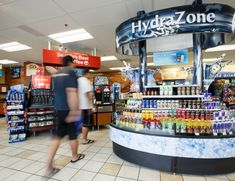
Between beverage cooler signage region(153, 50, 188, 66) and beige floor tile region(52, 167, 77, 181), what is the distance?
2985 millimetres

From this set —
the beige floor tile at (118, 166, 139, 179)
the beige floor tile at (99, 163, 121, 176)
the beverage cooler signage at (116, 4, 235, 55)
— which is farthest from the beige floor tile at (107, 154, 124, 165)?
the beverage cooler signage at (116, 4, 235, 55)

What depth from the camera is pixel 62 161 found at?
286 cm

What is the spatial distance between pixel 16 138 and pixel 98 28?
3.85 meters

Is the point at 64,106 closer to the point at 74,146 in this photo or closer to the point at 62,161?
the point at 74,146

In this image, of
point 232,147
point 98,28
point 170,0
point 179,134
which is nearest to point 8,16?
point 98,28

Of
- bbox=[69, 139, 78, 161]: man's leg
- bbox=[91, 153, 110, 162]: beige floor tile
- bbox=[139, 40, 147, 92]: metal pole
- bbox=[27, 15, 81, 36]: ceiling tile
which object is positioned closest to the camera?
bbox=[69, 139, 78, 161]: man's leg

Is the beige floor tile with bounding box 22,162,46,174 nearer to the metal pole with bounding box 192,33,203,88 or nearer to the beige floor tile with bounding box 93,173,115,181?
the beige floor tile with bounding box 93,173,115,181

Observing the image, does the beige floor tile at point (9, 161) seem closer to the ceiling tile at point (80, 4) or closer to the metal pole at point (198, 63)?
the ceiling tile at point (80, 4)

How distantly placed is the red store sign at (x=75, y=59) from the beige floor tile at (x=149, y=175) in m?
4.05

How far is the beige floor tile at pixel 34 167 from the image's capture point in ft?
8.27

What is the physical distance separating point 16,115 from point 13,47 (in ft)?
10.6

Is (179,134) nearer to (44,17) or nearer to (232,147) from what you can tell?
(232,147)

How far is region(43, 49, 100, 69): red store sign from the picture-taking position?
473 centimetres

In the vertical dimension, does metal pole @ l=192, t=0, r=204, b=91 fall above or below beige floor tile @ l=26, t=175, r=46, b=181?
above
